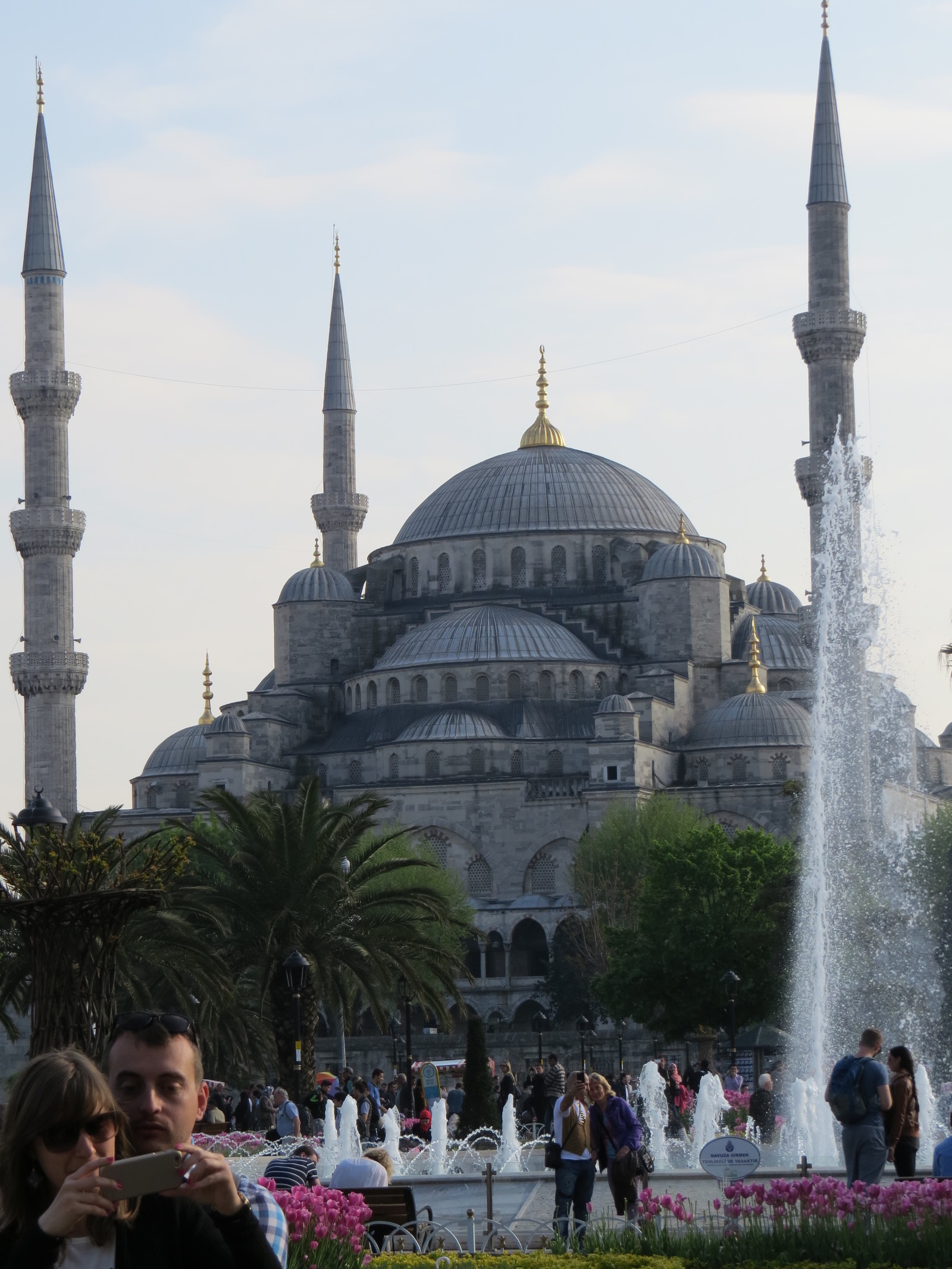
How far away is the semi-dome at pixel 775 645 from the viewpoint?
64.7 metres

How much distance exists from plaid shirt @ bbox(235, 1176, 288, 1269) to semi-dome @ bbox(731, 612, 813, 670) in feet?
195

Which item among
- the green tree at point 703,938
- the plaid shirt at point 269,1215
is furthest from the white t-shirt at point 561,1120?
the green tree at point 703,938

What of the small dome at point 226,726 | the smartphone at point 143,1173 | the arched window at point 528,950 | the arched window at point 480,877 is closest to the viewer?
the smartphone at point 143,1173

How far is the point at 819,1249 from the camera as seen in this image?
9.33 meters

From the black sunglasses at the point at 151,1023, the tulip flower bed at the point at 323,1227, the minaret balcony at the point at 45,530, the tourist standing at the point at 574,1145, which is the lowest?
the tourist standing at the point at 574,1145

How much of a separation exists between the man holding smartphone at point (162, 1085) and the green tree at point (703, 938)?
3559 centimetres

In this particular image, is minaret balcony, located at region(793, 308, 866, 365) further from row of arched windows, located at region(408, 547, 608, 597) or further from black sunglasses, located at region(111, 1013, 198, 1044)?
black sunglasses, located at region(111, 1013, 198, 1044)

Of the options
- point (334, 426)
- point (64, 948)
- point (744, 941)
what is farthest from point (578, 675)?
point (64, 948)

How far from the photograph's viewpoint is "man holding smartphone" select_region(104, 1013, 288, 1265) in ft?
15.3

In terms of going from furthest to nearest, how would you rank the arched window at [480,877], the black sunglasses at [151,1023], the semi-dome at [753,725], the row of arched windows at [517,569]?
1. the row of arched windows at [517,569]
2. the arched window at [480,877]
3. the semi-dome at [753,725]
4. the black sunglasses at [151,1023]

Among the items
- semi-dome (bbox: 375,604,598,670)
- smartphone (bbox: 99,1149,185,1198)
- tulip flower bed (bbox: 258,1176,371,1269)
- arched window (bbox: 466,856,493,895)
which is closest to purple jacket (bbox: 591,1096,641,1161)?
tulip flower bed (bbox: 258,1176,371,1269)

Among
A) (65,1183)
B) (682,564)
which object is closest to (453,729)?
(682,564)

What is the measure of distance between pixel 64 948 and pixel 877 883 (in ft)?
86.7

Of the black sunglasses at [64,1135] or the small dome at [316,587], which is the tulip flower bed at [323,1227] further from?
the small dome at [316,587]
